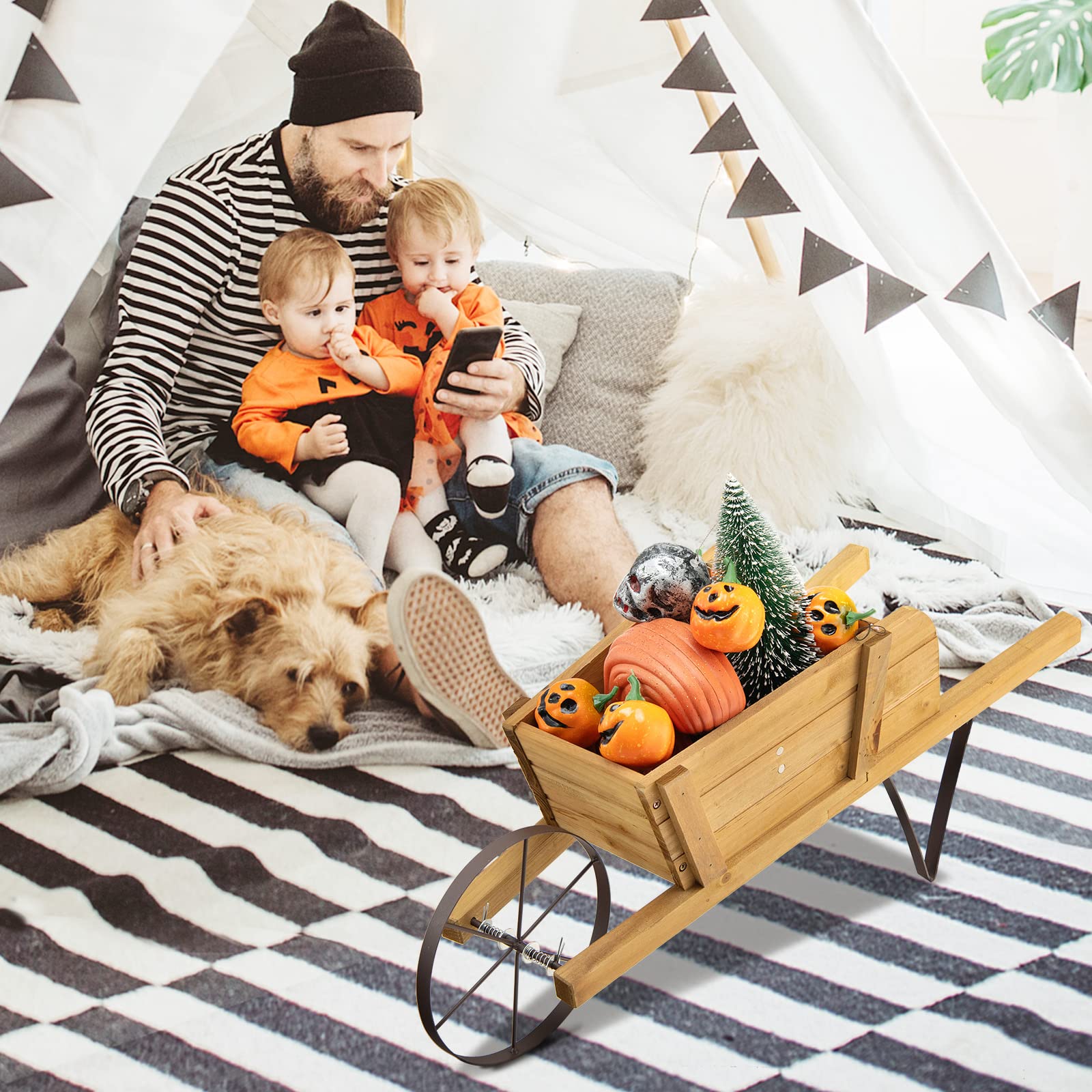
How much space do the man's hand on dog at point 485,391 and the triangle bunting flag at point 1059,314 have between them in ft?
2.30

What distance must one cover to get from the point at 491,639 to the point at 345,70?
0.75 meters

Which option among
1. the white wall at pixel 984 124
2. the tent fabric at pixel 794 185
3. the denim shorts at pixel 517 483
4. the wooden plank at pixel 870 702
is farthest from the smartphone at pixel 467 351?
the white wall at pixel 984 124

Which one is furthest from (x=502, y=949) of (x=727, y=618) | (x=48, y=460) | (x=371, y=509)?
(x=48, y=460)

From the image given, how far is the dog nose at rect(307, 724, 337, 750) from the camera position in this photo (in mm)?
1488

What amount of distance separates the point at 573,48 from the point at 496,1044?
1.35 meters

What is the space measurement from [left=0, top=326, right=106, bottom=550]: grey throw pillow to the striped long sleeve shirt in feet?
0.09

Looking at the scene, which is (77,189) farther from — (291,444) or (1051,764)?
(1051,764)

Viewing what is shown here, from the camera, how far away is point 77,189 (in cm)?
121

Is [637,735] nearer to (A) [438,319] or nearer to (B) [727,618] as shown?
(B) [727,618]

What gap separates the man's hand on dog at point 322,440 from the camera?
1.61 meters

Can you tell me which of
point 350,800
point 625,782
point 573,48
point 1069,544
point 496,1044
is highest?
point 573,48

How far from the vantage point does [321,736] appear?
4.89 ft

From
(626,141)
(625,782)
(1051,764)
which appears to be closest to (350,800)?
(625,782)

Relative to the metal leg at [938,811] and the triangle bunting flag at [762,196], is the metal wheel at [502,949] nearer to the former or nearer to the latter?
the metal leg at [938,811]
